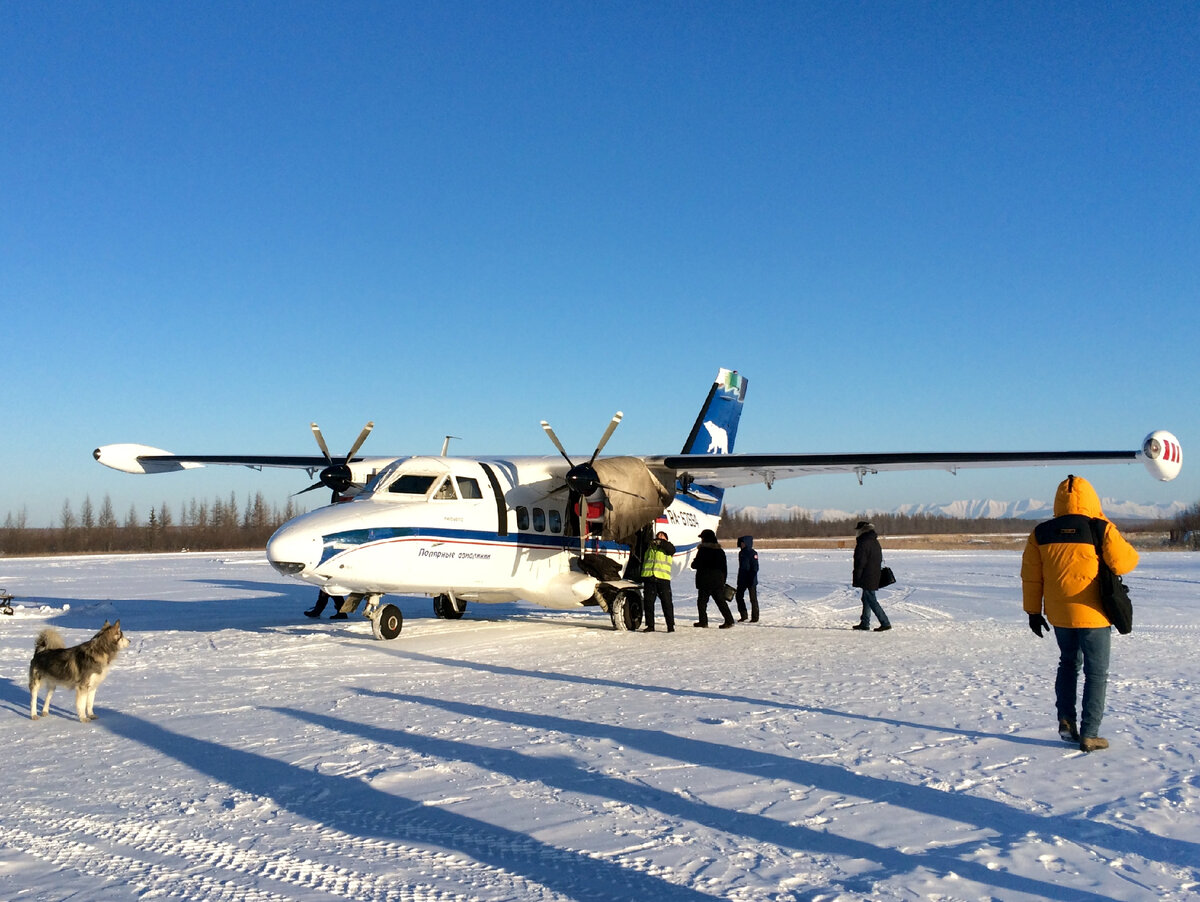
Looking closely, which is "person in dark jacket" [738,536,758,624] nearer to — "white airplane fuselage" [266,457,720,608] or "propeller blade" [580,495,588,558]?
"white airplane fuselage" [266,457,720,608]

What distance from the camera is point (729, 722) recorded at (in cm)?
712

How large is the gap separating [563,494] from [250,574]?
64.5ft

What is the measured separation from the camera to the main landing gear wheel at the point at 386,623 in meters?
12.9

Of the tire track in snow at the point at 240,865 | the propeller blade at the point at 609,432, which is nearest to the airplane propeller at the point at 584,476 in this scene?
the propeller blade at the point at 609,432

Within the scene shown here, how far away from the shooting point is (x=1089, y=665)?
6113mm

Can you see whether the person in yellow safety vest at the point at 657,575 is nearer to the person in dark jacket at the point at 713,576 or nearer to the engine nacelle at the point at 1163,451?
the person in dark jacket at the point at 713,576

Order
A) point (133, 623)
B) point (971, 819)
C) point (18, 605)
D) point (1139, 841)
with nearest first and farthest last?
point (1139, 841) → point (971, 819) → point (133, 623) → point (18, 605)

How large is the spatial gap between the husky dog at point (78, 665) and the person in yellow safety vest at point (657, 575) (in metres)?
8.10

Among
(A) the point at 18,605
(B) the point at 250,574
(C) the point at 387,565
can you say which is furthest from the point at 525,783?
(B) the point at 250,574

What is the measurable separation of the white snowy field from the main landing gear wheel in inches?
53.7

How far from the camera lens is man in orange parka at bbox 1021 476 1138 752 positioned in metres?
6.07

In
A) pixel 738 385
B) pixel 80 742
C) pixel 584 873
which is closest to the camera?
pixel 584 873

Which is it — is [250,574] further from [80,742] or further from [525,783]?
[525,783]

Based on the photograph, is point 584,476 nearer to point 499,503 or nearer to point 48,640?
point 499,503
